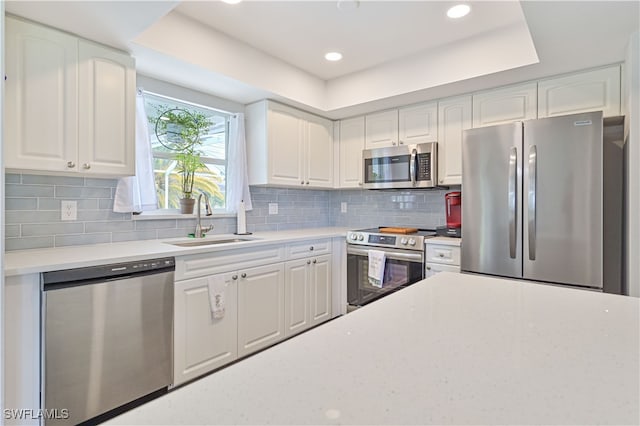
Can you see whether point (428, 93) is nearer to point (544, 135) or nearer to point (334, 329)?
point (544, 135)

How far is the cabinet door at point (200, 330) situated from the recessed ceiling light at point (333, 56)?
76.6 inches

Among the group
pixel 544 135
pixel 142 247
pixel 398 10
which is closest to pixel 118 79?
pixel 142 247

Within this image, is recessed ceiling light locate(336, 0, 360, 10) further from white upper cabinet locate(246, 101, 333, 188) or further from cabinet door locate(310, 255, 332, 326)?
cabinet door locate(310, 255, 332, 326)

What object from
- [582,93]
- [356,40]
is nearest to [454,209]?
[582,93]

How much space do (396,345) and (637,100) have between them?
2262 millimetres

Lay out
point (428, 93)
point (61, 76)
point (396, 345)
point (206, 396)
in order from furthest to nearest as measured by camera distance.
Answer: point (428, 93) < point (61, 76) < point (396, 345) < point (206, 396)

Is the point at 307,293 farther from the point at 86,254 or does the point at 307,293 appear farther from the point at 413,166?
the point at 86,254

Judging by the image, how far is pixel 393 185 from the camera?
322cm

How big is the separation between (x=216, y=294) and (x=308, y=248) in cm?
96

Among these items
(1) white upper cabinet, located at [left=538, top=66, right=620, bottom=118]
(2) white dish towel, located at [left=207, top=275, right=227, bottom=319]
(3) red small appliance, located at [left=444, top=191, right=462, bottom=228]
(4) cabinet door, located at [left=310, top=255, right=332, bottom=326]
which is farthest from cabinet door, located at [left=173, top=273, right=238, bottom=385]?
(1) white upper cabinet, located at [left=538, top=66, right=620, bottom=118]

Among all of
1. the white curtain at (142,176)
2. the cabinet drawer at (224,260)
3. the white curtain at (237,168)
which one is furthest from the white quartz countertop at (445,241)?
the white curtain at (142,176)

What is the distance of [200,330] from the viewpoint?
2.15 m

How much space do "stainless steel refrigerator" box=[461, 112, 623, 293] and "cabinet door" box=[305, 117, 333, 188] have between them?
151 centimetres

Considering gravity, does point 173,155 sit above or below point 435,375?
above
